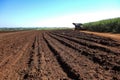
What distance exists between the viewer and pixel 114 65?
8500 millimetres

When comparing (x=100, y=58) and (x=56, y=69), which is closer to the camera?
(x=56, y=69)

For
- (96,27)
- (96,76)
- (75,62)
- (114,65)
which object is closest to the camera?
(96,76)

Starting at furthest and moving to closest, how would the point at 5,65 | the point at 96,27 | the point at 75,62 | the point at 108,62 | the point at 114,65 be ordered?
the point at 96,27, the point at 5,65, the point at 75,62, the point at 108,62, the point at 114,65

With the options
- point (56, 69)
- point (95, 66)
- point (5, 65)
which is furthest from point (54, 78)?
point (5, 65)

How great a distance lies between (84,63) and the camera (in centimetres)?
945

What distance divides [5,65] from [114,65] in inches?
203

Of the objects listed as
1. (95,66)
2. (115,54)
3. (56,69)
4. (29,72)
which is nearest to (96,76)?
(95,66)

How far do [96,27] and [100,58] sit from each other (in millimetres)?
31259

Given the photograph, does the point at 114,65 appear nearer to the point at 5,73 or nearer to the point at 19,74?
the point at 19,74

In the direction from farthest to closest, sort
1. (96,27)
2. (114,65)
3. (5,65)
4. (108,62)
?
(96,27)
(5,65)
(108,62)
(114,65)

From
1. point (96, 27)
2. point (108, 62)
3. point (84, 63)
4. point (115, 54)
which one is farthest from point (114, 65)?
point (96, 27)

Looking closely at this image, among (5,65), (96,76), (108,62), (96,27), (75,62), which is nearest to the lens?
(96,76)

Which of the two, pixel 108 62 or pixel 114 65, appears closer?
pixel 114 65

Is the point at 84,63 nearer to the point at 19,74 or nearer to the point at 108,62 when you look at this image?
the point at 108,62
